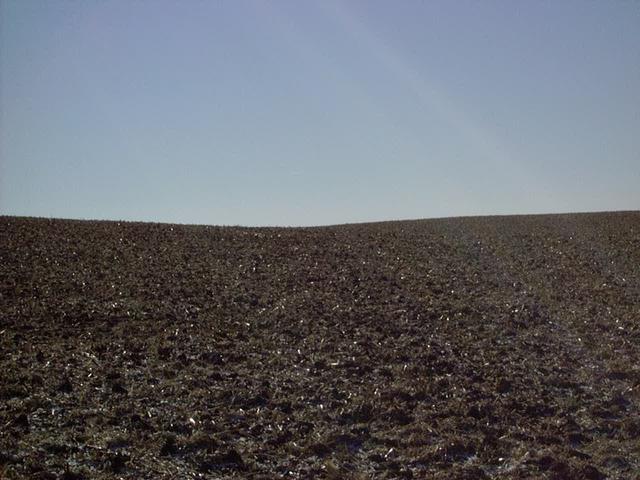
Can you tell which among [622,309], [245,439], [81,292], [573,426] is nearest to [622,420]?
[573,426]

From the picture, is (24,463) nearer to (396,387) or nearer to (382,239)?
(396,387)

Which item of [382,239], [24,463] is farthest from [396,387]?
[382,239]

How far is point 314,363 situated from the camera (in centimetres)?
1204

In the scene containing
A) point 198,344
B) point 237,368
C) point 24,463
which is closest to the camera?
point 24,463

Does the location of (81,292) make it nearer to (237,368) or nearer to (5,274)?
(5,274)

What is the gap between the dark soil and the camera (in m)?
8.64

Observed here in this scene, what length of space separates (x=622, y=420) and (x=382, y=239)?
1606 centimetres

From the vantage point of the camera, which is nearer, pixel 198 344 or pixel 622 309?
pixel 198 344

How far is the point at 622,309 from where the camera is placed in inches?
611

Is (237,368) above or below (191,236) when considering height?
below

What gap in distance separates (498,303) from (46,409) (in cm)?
948

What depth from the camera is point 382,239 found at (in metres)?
25.4

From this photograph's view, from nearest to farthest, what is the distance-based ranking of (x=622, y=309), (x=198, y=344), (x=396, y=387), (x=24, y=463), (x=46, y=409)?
(x=24, y=463), (x=46, y=409), (x=396, y=387), (x=198, y=344), (x=622, y=309)

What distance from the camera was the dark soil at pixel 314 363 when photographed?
28.3 feet
